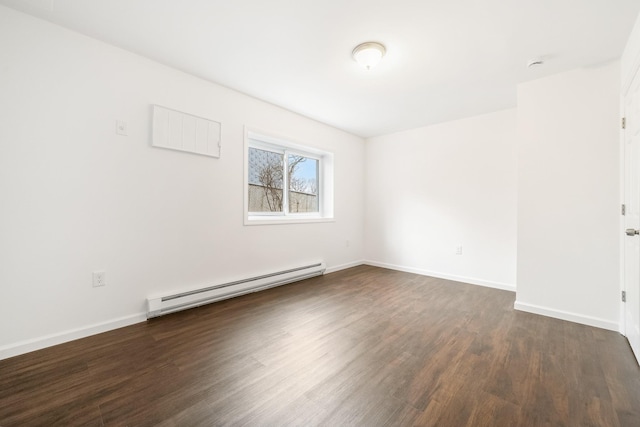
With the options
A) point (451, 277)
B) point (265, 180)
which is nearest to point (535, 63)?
point (451, 277)

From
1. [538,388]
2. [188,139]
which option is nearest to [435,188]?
[538,388]

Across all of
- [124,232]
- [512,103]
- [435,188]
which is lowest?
[124,232]

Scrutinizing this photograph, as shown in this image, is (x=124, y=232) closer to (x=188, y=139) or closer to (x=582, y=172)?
(x=188, y=139)

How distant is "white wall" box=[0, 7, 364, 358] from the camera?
1841 mm

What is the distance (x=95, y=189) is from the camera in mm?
2145

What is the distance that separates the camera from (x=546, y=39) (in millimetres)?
2070

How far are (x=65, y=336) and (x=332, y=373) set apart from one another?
→ 2096 mm

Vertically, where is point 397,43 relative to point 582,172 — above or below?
above

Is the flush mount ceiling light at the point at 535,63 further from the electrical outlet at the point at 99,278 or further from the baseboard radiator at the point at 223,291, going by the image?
the electrical outlet at the point at 99,278

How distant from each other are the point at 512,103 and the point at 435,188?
4.71 feet

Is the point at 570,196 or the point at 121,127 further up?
the point at 121,127

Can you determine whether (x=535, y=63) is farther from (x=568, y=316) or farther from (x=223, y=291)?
(x=223, y=291)

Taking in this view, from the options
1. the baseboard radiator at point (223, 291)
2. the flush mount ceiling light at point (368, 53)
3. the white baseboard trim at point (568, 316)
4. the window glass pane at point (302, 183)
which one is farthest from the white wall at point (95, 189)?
the white baseboard trim at point (568, 316)

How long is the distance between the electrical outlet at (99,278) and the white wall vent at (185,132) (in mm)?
1218
